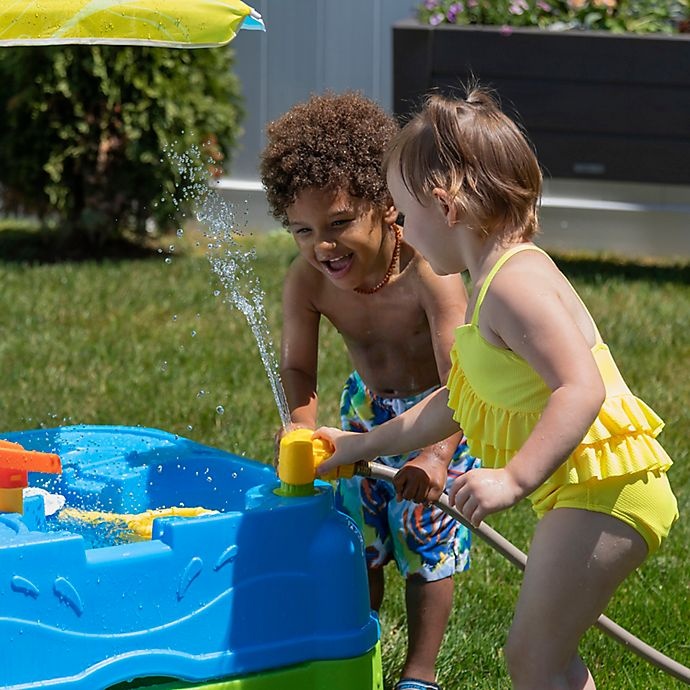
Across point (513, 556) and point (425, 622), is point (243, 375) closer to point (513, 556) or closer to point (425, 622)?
point (425, 622)

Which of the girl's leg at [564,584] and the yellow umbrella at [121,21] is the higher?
the yellow umbrella at [121,21]

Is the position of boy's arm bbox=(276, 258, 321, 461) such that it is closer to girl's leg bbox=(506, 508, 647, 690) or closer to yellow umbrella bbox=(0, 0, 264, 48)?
yellow umbrella bbox=(0, 0, 264, 48)

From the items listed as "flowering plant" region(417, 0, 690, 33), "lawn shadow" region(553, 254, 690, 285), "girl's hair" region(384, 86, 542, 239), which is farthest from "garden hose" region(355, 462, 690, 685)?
"flowering plant" region(417, 0, 690, 33)

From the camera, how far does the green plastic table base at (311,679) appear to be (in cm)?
173

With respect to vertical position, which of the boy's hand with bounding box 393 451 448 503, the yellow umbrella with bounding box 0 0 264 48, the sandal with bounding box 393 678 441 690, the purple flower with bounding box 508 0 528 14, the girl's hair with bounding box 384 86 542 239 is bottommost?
the sandal with bounding box 393 678 441 690

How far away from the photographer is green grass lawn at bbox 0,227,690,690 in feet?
8.16

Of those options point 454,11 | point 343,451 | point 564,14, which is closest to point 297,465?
point 343,451

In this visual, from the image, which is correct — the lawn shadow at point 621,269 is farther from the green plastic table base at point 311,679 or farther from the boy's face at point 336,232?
the green plastic table base at point 311,679

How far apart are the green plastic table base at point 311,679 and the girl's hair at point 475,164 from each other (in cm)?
66

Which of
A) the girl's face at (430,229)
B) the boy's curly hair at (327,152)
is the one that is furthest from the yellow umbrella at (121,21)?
the girl's face at (430,229)

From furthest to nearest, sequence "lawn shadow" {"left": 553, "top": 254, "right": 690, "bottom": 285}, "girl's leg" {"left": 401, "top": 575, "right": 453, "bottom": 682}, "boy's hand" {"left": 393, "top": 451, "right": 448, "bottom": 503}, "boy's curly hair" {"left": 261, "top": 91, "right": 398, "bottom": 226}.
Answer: "lawn shadow" {"left": 553, "top": 254, "right": 690, "bottom": 285}, "girl's leg" {"left": 401, "top": 575, "right": 453, "bottom": 682}, "boy's curly hair" {"left": 261, "top": 91, "right": 398, "bottom": 226}, "boy's hand" {"left": 393, "top": 451, "right": 448, "bottom": 503}

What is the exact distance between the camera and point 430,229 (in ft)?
5.76

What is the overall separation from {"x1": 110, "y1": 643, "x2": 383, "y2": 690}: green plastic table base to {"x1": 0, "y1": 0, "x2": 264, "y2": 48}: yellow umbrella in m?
0.95

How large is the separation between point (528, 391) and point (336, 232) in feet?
1.98
